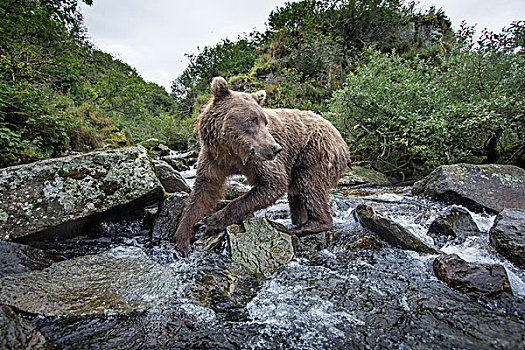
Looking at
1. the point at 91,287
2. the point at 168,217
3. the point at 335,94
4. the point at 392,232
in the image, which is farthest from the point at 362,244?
the point at 335,94

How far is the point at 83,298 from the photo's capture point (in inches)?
75.4

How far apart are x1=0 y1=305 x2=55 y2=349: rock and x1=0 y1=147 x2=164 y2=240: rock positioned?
1.50 metres

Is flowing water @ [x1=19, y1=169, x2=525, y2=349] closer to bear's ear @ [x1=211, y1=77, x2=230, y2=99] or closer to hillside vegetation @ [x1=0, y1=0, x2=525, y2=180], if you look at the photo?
bear's ear @ [x1=211, y1=77, x2=230, y2=99]

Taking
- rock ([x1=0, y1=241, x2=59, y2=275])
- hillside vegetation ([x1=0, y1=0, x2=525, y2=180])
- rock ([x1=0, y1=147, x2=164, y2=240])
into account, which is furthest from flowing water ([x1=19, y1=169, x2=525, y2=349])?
hillside vegetation ([x1=0, y1=0, x2=525, y2=180])

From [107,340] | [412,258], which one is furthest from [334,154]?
[107,340]

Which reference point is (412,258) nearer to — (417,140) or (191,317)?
(191,317)

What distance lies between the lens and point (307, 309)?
6.49 feet

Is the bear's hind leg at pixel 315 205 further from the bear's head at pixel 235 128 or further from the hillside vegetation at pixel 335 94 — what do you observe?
the hillside vegetation at pixel 335 94

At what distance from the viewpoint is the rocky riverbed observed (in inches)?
64.7

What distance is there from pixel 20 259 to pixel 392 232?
14.0 feet

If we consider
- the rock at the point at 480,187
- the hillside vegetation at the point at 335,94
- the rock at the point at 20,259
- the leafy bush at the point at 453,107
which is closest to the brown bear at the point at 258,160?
the rock at the point at 20,259

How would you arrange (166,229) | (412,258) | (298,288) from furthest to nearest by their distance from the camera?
(166,229) → (412,258) → (298,288)

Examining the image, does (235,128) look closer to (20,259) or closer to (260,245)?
(260,245)

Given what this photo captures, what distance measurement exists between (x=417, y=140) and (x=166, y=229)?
27.0 ft
